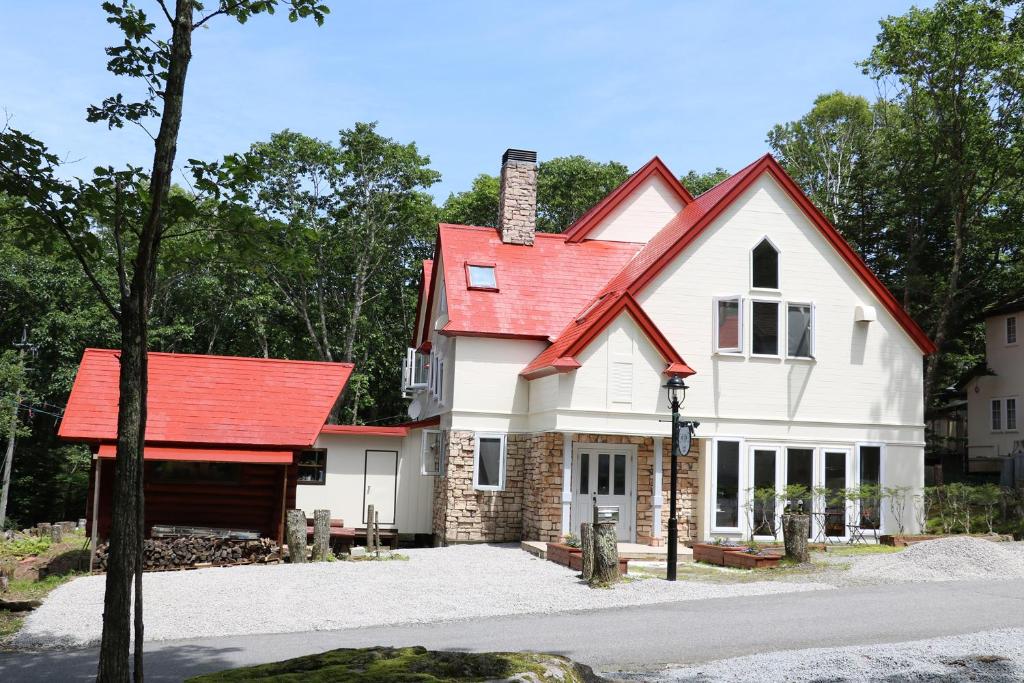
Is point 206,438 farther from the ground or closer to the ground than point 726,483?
farther from the ground

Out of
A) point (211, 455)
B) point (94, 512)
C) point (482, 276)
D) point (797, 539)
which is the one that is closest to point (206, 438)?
point (211, 455)

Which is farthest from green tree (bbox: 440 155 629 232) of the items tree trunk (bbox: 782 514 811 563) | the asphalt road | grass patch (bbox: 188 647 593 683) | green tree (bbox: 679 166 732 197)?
grass patch (bbox: 188 647 593 683)

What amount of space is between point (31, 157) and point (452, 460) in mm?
18184

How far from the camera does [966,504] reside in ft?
82.4

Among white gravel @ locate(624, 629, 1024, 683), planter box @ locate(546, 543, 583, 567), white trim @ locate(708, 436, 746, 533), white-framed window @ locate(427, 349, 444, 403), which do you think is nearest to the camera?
white gravel @ locate(624, 629, 1024, 683)

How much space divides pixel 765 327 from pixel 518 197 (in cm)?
787

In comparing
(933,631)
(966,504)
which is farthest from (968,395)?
(933,631)

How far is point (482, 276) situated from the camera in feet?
85.8

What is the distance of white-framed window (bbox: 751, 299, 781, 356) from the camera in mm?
24484

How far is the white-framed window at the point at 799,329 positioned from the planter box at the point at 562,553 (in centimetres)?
843

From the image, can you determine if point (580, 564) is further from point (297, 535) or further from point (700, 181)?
point (700, 181)

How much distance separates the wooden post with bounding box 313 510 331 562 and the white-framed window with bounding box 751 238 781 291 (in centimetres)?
1185

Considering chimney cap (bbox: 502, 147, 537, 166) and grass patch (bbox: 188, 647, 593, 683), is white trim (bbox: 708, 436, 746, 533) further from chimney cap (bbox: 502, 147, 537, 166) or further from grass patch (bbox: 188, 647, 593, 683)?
grass patch (bbox: 188, 647, 593, 683)

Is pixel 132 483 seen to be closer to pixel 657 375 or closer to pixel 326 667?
pixel 326 667
